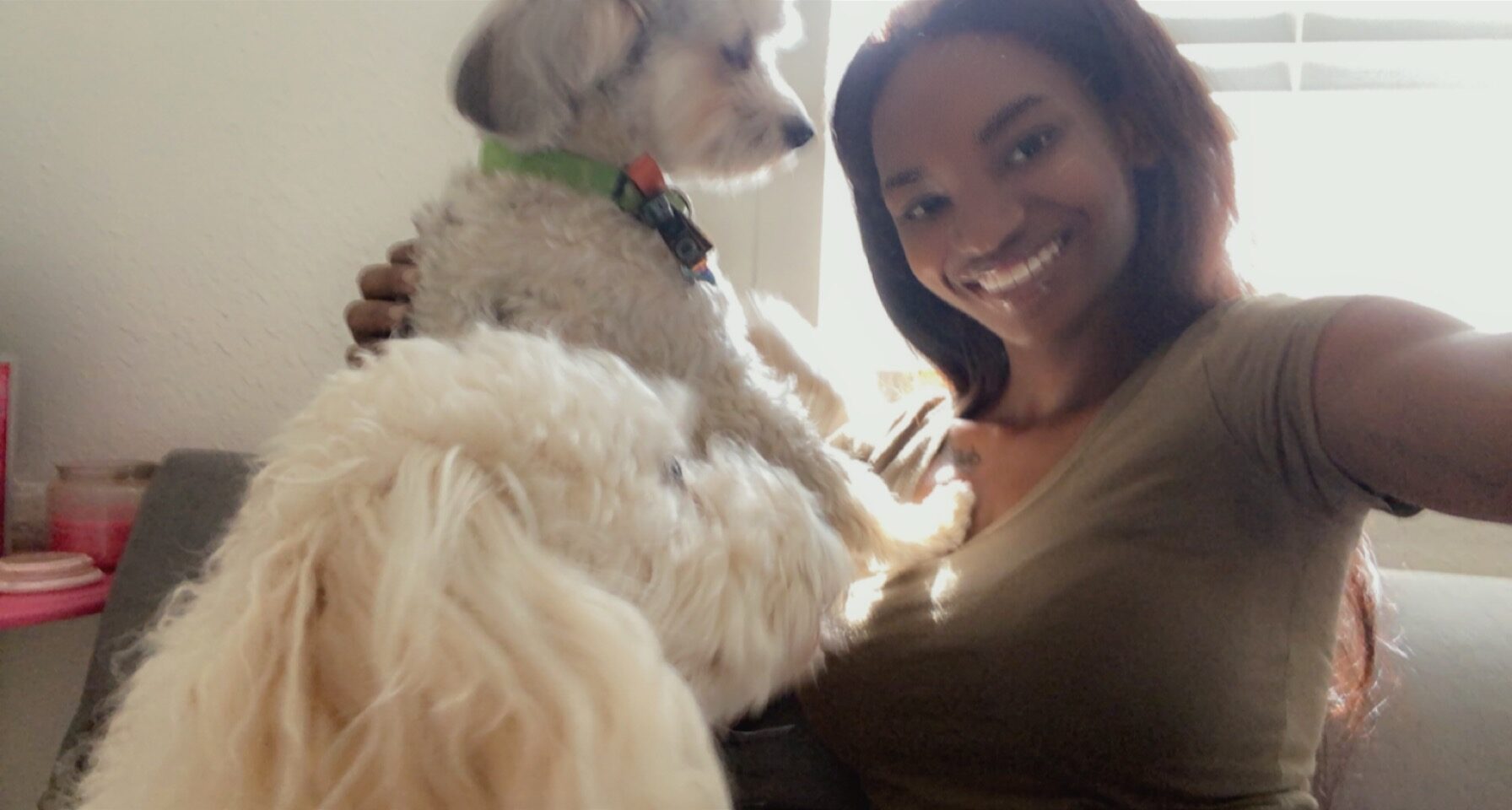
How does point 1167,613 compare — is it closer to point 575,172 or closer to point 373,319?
point 575,172

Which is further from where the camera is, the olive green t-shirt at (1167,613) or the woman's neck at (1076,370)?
the woman's neck at (1076,370)

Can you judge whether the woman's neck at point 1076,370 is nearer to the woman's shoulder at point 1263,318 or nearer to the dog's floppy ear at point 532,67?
the woman's shoulder at point 1263,318

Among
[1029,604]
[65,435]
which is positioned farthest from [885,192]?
[65,435]

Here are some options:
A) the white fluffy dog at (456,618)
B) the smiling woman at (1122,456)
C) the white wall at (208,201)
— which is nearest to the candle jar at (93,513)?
the white wall at (208,201)

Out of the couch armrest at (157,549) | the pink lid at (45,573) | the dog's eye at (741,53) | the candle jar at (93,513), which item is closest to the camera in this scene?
the dog's eye at (741,53)

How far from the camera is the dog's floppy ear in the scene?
35.8 inches

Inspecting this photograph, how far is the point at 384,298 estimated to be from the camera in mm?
1014

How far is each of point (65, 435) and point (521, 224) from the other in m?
1.30

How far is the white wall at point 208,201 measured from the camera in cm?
159

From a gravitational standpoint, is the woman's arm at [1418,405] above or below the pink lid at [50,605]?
above

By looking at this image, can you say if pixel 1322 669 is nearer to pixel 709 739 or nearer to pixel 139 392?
pixel 709 739

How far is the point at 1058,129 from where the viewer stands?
88cm

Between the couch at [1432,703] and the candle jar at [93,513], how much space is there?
0.98ft

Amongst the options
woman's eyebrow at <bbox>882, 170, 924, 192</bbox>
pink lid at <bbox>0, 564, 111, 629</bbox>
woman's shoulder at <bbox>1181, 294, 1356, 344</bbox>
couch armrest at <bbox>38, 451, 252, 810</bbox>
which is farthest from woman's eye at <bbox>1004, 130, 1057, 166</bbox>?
pink lid at <bbox>0, 564, 111, 629</bbox>
